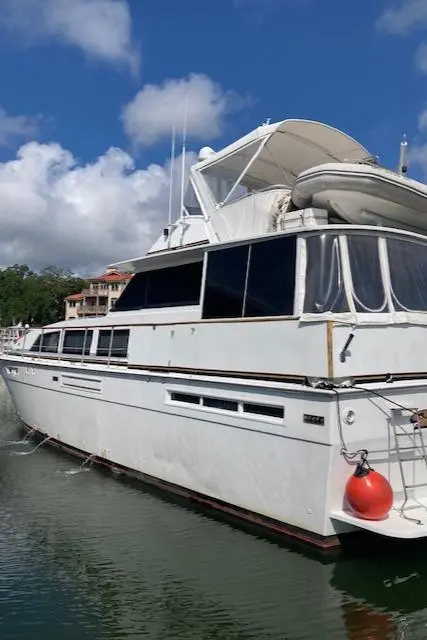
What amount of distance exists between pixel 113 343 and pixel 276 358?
4.07 meters

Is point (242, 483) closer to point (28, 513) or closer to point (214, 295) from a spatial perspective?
point (214, 295)

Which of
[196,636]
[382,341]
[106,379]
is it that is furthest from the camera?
[106,379]

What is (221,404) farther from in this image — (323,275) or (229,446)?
(323,275)

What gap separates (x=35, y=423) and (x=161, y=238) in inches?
199

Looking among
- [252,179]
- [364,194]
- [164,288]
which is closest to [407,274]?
[364,194]

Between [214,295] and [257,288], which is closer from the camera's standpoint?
[257,288]

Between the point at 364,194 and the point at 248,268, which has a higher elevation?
the point at 364,194

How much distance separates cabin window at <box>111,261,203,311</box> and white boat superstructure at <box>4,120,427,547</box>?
4 cm

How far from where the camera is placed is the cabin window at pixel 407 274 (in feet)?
23.5

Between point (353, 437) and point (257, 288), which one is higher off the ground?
point (257, 288)

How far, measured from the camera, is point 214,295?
813 cm

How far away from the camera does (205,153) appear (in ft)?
33.8

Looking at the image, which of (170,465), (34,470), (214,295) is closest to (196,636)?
(170,465)

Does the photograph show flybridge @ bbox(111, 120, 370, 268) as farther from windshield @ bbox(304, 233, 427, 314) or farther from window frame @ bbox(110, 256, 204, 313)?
windshield @ bbox(304, 233, 427, 314)
